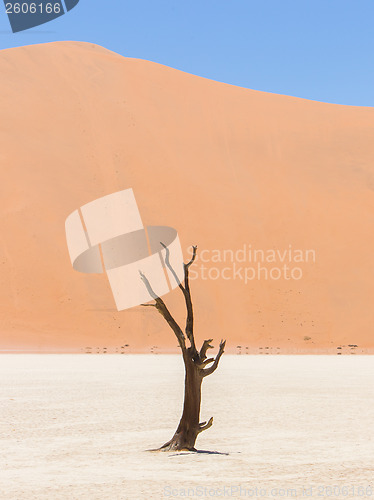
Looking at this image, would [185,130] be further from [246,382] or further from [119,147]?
[246,382]

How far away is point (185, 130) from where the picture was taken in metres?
70.5

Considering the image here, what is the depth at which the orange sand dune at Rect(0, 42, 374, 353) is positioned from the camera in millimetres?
53719

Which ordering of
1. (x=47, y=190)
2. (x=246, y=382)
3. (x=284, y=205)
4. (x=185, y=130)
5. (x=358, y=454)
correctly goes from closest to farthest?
(x=358, y=454) < (x=246, y=382) < (x=47, y=190) < (x=284, y=205) < (x=185, y=130)

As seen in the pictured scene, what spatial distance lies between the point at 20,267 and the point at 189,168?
1776 cm

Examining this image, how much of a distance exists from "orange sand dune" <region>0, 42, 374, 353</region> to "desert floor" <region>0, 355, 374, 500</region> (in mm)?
31036

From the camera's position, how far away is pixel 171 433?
40.3 feet

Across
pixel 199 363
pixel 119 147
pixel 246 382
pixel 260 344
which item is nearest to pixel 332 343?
pixel 260 344

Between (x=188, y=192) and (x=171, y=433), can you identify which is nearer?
(x=171, y=433)

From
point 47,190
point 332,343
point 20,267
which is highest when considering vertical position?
point 47,190

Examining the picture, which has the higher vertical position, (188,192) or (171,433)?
(171,433)

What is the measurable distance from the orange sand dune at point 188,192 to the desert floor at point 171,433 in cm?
3104

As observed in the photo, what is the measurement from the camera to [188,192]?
206 feet

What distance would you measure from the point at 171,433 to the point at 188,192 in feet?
168

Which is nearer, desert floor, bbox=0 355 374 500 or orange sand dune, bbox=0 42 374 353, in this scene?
desert floor, bbox=0 355 374 500
